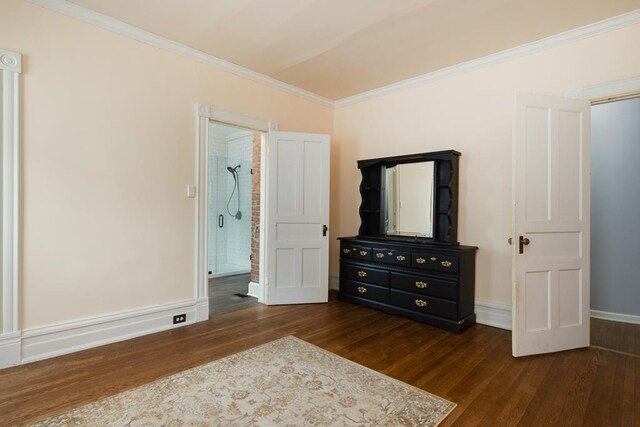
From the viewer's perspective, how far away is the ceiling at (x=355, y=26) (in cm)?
266

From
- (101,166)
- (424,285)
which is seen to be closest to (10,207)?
(101,166)

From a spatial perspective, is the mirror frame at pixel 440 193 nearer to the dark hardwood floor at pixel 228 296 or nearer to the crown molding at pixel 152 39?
the crown molding at pixel 152 39

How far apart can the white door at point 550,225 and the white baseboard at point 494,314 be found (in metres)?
0.55

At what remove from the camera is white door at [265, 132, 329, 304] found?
4.12 m

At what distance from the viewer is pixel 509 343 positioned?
2982 millimetres

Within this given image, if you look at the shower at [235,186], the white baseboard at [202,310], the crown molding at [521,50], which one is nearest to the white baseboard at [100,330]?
the white baseboard at [202,310]

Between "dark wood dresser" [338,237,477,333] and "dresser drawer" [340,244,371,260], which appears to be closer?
"dark wood dresser" [338,237,477,333]

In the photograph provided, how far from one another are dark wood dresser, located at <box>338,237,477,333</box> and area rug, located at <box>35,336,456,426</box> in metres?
1.29

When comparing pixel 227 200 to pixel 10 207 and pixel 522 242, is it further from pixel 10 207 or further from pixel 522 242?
pixel 522 242

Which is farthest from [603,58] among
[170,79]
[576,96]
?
[170,79]

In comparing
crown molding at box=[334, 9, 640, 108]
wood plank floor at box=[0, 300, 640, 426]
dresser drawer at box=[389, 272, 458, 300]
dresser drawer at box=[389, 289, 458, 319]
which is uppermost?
Result: crown molding at box=[334, 9, 640, 108]

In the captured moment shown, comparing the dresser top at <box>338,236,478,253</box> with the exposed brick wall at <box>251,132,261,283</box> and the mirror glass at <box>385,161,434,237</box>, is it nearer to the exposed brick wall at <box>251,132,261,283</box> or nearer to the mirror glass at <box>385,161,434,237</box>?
the mirror glass at <box>385,161,434,237</box>

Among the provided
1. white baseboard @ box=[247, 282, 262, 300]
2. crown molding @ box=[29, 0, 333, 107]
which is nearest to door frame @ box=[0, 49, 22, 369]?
crown molding @ box=[29, 0, 333, 107]

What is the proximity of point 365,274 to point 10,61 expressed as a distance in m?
3.82
